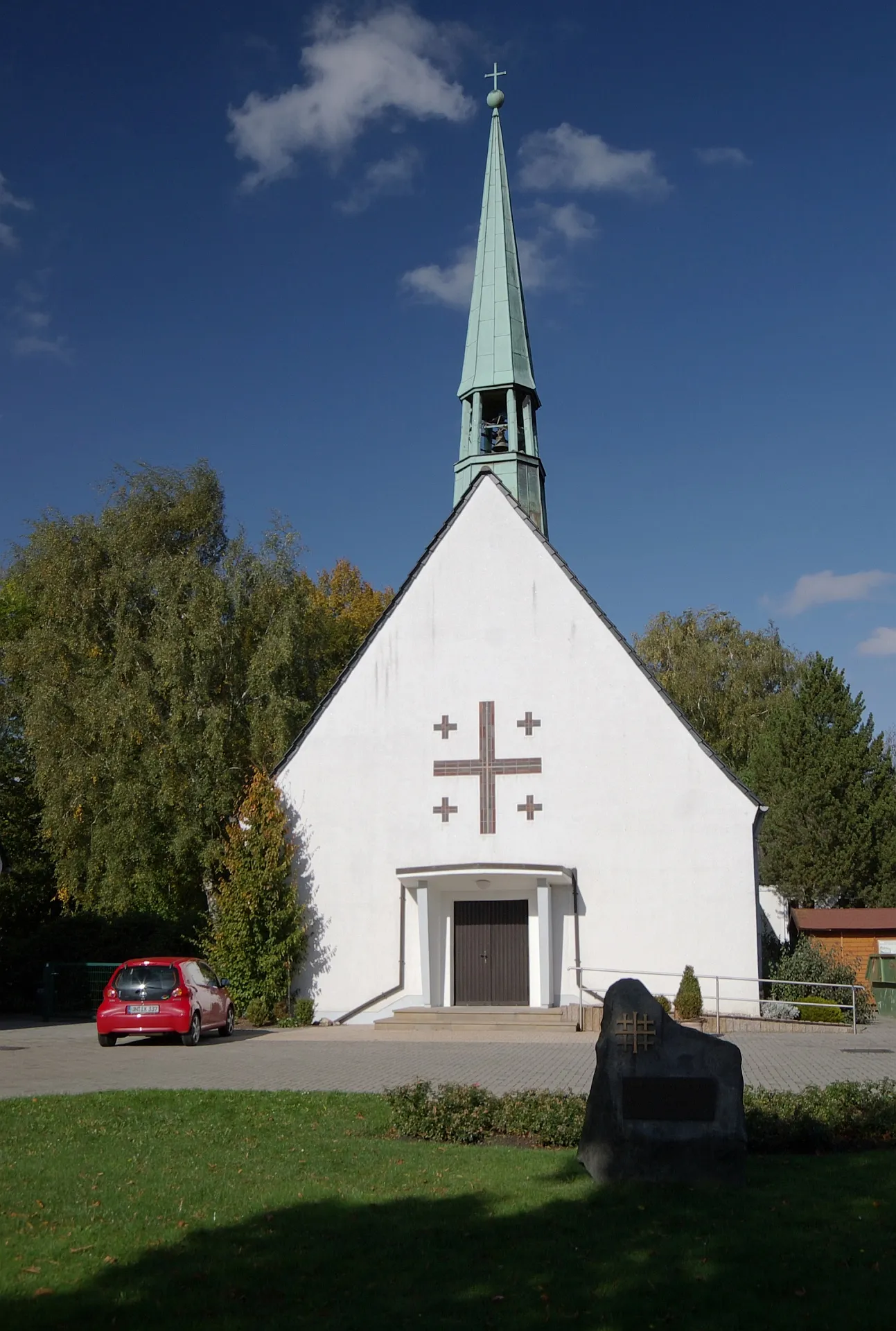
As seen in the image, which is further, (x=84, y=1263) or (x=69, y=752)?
(x=69, y=752)

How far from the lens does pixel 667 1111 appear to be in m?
7.90

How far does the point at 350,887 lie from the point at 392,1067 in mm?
9136

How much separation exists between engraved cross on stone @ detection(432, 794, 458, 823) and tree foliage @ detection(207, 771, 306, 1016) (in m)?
3.31

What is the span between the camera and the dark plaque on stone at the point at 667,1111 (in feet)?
25.6

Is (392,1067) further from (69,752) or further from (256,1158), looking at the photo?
(69,752)

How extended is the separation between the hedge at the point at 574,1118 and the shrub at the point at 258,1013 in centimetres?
1432

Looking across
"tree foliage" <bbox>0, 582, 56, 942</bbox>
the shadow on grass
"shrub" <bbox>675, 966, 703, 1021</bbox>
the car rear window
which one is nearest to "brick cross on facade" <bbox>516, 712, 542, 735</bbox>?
"shrub" <bbox>675, 966, 703, 1021</bbox>

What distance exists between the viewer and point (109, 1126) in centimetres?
1003

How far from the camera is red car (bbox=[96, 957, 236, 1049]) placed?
1880 centimetres

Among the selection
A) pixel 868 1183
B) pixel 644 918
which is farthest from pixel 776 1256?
pixel 644 918

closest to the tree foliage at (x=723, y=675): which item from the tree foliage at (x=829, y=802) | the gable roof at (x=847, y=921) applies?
the tree foliage at (x=829, y=802)

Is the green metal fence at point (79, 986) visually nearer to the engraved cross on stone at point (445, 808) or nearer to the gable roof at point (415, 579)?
the gable roof at point (415, 579)

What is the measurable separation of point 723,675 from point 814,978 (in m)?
24.8

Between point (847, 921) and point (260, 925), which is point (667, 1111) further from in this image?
point (847, 921)
